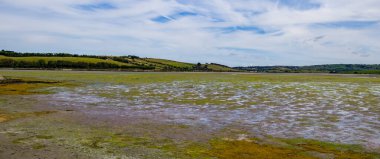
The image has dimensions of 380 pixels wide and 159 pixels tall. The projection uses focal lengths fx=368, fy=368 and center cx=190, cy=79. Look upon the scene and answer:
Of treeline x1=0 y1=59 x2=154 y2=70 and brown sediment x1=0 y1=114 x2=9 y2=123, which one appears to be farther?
treeline x1=0 y1=59 x2=154 y2=70

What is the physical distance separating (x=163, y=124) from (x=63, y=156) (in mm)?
7835

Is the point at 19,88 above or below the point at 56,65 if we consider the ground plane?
below

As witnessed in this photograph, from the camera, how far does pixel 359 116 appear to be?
75.1 feet

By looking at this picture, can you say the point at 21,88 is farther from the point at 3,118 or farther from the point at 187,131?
the point at 187,131

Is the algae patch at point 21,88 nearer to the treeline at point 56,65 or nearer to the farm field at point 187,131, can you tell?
the farm field at point 187,131

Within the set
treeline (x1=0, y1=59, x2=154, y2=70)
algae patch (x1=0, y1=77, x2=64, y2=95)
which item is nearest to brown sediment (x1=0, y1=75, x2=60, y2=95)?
algae patch (x1=0, y1=77, x2=64, y2=95)

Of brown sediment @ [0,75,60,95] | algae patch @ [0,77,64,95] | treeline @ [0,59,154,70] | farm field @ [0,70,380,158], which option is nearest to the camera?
farm field @ [0,70,380,158]

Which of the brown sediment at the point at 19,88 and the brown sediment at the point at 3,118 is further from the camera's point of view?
the brown sediment at the point at 19,88

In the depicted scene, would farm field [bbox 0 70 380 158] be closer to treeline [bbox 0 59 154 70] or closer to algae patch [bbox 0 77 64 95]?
algae patch [bbox 0 77 64 95]

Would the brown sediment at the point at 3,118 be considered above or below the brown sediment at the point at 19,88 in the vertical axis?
above

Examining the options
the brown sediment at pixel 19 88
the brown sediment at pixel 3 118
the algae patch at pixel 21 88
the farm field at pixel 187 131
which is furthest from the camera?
the algae patch at pixel 21 88

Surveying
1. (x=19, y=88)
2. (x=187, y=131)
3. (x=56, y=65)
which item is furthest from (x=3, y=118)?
(x=56, y=65)

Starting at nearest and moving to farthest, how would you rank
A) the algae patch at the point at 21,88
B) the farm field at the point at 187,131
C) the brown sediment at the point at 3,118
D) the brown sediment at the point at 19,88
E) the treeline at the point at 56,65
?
1. the farm field at the point at 187,131
2. the brown sediment at the point at 3,118
3. the brown sediment at the point at 19,88
4. the algae patch at the point at 21,88
5. the treeline at the point at 56,65

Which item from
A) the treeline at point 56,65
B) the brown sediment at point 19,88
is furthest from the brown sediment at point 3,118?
the treeline at point 56,65
